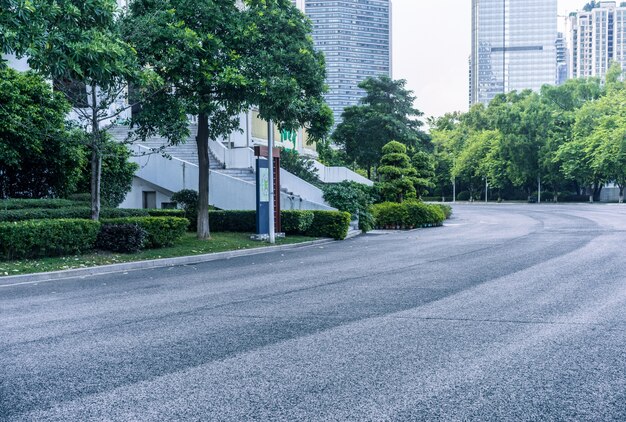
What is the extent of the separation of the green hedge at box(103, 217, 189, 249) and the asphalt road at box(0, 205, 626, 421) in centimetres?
395

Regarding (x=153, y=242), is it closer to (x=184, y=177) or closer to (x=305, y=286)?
(x=305, y=286)

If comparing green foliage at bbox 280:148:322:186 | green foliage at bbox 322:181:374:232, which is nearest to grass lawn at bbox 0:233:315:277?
green foliage at bbox 322:181:374:232

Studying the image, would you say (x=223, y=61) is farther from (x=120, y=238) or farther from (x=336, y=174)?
(x=336, y=174)

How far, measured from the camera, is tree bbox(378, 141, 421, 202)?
33.8 m

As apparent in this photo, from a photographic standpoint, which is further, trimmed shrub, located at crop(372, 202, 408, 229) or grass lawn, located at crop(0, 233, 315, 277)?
trimmed shrub, located at crop(372, 202, 408, 229)

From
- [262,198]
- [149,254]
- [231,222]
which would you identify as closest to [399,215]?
[231,222]

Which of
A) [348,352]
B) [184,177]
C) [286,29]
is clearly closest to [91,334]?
[348,352]

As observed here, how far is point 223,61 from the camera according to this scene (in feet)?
54.9

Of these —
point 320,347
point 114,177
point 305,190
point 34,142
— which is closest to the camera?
point 320,347

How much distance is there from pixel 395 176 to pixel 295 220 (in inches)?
558

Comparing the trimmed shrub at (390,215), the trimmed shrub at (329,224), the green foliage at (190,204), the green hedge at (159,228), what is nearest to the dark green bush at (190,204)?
→ the green foliage at (190,204)

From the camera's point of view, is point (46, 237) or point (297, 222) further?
point (297, 222)

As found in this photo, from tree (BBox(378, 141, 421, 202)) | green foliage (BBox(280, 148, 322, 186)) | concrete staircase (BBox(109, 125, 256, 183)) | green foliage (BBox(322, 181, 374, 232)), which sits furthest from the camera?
tree (BBox(378, 141, 421, 202))

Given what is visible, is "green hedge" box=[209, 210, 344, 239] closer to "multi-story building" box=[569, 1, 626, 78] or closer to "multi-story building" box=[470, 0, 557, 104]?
"multi-story building" box=[569, 1, 626, 78]
